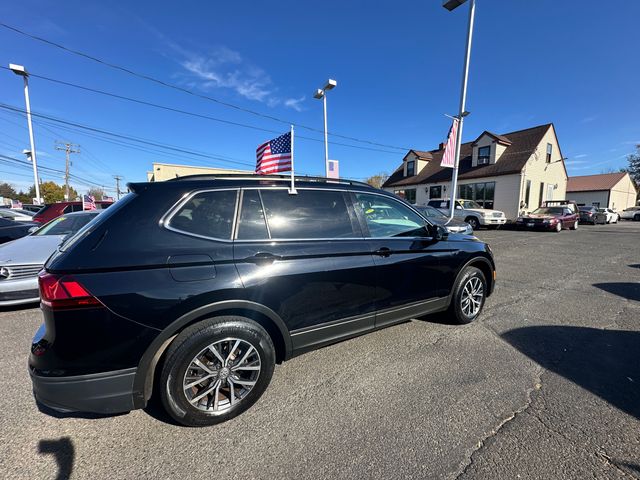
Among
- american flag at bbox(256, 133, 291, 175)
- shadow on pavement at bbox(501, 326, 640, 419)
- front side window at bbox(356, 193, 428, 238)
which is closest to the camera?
shadow on pavement at bbox(501, 326, 640, 419)

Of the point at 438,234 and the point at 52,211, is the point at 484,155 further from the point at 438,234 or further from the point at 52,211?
the point at 52,211

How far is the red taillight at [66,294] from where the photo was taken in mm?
1837

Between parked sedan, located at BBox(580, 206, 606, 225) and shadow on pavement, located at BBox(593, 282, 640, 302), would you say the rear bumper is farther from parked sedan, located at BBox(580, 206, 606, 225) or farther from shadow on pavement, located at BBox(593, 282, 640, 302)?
parked sedan, located at BBox(580, 206, 606, 225)

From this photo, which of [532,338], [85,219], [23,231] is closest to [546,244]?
[532,338]

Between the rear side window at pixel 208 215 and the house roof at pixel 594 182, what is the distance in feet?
171

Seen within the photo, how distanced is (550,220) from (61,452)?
2089 cm

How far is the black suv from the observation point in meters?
1.89

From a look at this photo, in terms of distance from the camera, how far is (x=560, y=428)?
6.94ft

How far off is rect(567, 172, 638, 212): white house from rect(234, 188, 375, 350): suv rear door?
51418 mm

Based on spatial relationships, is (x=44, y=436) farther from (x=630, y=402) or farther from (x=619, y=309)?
(x=619, y=309)

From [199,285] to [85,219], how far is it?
617cm

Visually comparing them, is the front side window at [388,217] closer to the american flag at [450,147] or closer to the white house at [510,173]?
the american flag at [450,147]

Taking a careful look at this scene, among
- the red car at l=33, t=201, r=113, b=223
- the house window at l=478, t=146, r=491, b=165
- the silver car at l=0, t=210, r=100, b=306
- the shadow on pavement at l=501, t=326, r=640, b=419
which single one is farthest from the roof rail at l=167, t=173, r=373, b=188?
the house window at l=478, t=146, r=491, b=165

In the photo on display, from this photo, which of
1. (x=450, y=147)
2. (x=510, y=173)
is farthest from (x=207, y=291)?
(x=510, y=173)
